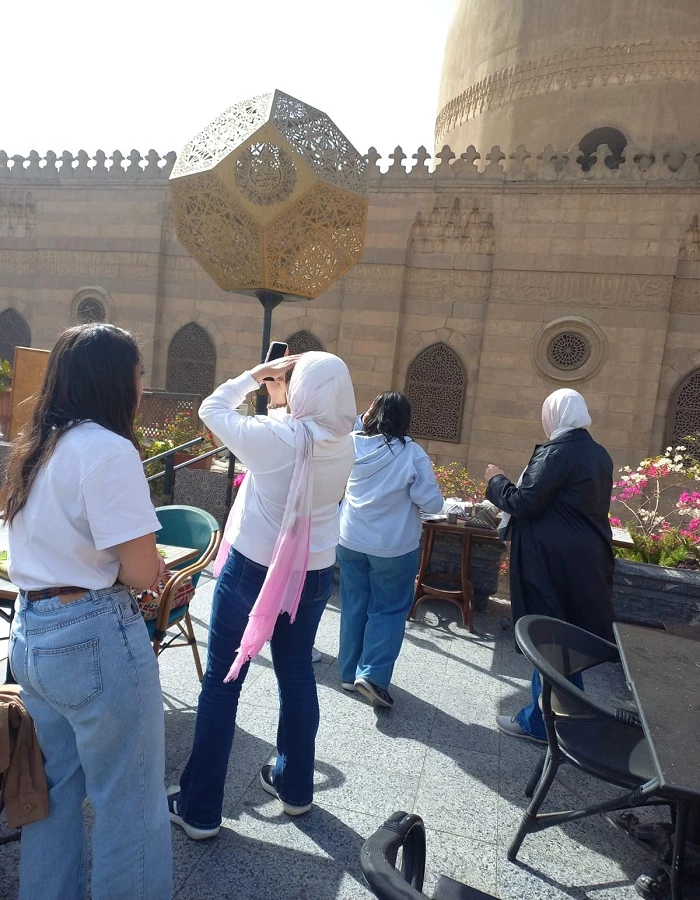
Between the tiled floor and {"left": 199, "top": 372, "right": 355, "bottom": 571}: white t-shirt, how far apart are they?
100 cm

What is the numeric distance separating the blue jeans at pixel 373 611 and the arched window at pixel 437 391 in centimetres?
859

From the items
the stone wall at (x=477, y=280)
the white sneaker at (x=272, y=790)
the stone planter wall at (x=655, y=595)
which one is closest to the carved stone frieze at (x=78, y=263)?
the stone wall at (x=477, y=280)

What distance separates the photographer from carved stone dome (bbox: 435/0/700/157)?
40.1 ft

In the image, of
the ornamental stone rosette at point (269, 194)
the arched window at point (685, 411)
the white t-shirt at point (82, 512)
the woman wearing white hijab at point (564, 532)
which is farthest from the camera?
→ the arched window at point (685, 411)

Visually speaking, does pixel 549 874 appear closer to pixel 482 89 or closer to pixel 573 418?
pixel 573 418

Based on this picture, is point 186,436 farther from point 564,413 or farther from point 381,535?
point 564,413

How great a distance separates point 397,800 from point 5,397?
29.9ft

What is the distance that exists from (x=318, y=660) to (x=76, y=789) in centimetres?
226

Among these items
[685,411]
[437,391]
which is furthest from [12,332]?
[685,411]

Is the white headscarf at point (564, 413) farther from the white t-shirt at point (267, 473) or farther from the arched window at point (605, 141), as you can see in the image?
the arched window at point (605, 141)

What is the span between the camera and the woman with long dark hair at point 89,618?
153 centimetres

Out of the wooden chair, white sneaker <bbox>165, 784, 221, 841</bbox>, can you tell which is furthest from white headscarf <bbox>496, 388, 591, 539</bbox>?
white sneaker <bbox>165, 784, 221, 841</bbox>

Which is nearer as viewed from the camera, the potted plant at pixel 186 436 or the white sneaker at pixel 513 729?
the white sneaker at pixel 513 729

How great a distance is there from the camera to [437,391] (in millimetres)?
12062
